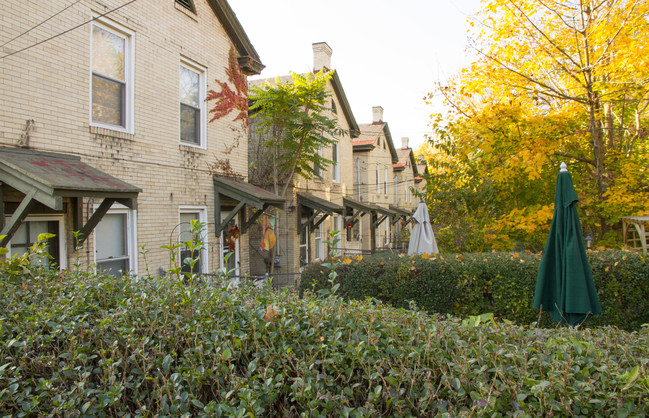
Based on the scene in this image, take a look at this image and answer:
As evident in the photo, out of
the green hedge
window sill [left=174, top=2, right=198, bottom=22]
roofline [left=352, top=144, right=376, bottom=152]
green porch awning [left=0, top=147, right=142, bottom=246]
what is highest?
window sill [left=174, top=2, right=198, bottom=22]

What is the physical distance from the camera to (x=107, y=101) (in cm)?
805

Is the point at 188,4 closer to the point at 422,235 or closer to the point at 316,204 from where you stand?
the point at 316,204

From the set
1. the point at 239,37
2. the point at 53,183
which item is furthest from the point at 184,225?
the point at 239,37

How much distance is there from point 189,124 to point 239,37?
A: 2949mm

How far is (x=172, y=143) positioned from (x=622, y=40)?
889cm

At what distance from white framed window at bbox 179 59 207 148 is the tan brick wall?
177mm

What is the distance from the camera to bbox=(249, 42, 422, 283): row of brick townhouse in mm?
15375

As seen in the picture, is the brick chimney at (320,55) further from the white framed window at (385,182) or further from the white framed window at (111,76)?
the white framed window at (111,76)

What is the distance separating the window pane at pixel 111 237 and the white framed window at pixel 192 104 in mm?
2396

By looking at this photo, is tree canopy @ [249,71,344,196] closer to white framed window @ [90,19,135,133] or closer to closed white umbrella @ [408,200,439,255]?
closed white umbrella @ [408,200,439,255]

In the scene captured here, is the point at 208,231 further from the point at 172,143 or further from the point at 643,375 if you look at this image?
the point at 643,375

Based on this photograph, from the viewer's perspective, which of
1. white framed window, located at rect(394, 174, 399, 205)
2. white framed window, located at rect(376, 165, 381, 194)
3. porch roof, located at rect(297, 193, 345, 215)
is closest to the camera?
porch roof, located at rect(297, 193, 345, 215)

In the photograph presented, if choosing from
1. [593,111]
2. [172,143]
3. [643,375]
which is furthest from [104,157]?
[593,111]

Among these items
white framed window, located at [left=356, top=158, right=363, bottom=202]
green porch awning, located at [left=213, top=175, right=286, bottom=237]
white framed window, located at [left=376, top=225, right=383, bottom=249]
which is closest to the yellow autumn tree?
green porch awning, located at [left=213, top=175, right=286, bottom=237]
